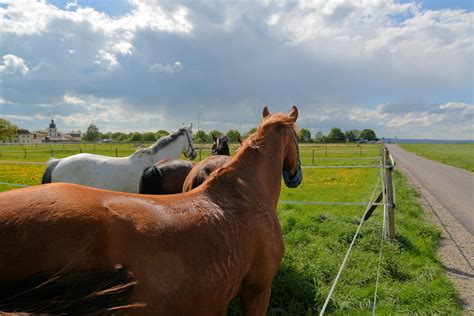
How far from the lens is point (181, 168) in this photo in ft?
17.6

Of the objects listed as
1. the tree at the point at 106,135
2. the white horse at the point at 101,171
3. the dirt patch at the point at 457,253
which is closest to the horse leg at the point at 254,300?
the dirt patch at the point at 457,253

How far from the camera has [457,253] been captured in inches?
208

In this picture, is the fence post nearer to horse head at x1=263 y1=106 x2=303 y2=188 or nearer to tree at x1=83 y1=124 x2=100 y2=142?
horse head at x1=263 y1=106 x2=303 y2=188

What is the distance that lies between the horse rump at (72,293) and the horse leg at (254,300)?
3.34 ft

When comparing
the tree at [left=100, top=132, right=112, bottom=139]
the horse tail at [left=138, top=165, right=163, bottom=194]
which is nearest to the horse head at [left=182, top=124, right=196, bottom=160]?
the horse tail at [left=138, top=165, right=163, bottom=194]

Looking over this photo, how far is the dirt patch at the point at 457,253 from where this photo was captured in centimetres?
398

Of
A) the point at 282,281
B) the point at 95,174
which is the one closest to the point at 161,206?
the point at 282,281

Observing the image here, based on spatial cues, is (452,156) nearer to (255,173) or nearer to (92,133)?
(255,173)

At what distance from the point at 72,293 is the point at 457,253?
6114 mm

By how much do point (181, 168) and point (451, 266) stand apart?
463cm

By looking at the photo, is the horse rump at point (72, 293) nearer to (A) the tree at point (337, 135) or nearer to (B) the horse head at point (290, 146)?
(B) the horse head at point (290, 146)

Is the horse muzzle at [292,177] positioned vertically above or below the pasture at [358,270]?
above

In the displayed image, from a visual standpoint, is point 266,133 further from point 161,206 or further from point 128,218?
point 128,218

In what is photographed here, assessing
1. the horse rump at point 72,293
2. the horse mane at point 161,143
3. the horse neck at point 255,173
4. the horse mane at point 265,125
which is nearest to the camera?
the horse rump at point 72,293
